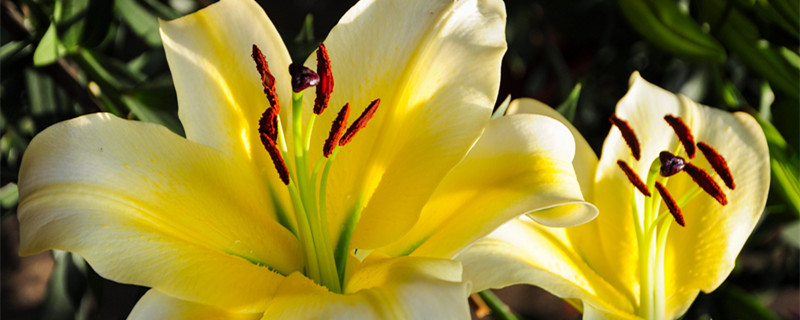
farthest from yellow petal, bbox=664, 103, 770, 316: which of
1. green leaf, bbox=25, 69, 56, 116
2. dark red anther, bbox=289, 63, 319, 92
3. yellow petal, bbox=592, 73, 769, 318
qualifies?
green leaf, bbox=25, 69, 56, 116

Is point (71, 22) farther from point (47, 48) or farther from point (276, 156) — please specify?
point (276, 156)

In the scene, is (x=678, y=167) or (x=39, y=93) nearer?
(x=678, y=167)

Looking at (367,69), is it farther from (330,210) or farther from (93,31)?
(93,31)

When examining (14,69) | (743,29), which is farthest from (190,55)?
(743,29)

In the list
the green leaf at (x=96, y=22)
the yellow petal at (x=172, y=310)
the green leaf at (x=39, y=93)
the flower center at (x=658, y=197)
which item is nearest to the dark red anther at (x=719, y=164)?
the flower center at (x=658, y=197)

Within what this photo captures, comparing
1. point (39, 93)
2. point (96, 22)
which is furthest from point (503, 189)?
point (39, 93)

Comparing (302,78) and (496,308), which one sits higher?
(302,78)
